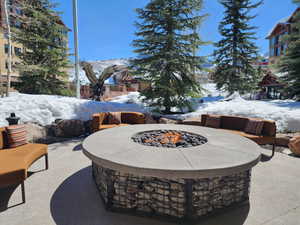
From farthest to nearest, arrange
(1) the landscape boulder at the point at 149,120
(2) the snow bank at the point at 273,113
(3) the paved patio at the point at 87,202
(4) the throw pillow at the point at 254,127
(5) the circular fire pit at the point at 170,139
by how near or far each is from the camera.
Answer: (1) the landscape boulder at the point at 149,120 → (2) the snow bank at the point at 273,113 → (4) the throw pillow at the point at 254,127 → (5) the circular fire pit at the point at 170,139 → (3) the paved patio at the point at 87,202

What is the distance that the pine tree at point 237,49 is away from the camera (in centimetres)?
1154

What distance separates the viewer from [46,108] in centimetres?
598

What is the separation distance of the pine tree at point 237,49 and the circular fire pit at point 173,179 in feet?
34.5

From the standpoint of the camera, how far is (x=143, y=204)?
2033 millimetres

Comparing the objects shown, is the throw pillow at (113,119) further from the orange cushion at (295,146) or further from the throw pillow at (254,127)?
the orange cushion at (295,146)

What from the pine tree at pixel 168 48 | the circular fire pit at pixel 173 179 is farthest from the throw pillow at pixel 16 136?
the pine tree at pixel 168 48

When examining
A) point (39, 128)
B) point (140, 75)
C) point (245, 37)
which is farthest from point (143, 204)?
point (245, 37)

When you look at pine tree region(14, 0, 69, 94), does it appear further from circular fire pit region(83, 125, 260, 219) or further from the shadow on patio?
circular fire pit region(83, 125, 260, 219)

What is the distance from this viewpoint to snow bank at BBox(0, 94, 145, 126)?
5.44m

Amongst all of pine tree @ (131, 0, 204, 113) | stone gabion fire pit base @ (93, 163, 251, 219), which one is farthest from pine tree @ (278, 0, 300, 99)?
stone gabion fire pit base @ (93, 163, 251, 219)

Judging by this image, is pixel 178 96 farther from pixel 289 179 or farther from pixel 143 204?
pixel 143 204

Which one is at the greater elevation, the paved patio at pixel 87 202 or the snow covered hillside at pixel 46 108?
the snow covered hillside at pixel 46 108

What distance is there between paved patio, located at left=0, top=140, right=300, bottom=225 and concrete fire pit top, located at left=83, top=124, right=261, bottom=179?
585mm

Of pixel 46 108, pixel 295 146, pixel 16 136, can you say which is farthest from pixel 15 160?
pixel 295 146
